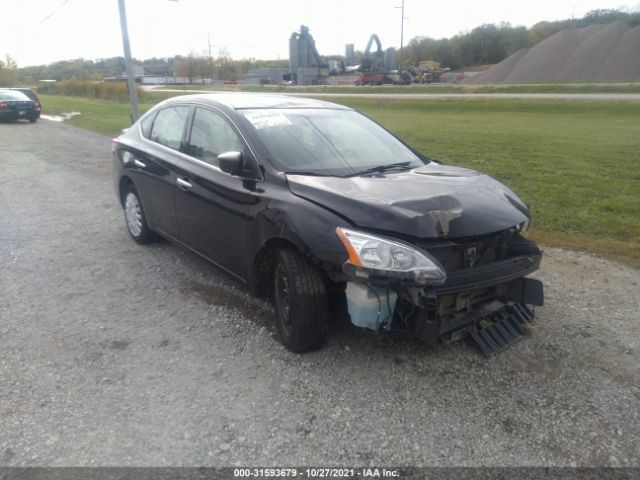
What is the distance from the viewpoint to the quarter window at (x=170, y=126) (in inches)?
183

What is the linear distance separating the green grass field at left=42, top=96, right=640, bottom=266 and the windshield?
2594mm

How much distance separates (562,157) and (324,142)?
8.16 m

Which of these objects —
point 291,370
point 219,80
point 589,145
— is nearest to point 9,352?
point 291,370

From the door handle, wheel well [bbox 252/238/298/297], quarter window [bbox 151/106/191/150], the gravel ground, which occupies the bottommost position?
the gravel ground

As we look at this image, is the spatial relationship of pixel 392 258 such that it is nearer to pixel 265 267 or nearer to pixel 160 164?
pixel 265 267

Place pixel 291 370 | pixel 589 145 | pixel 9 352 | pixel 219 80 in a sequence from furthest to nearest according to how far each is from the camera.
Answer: pixel 219 80 < pixel 589 145 < pixel 9 352 < pixel 291 370

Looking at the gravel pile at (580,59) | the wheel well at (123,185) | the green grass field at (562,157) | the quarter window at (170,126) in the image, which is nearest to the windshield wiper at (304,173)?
the quarter window at (170,126)

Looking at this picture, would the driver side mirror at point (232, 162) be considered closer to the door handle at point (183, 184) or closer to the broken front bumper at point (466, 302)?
the door handle at point (183, 184)

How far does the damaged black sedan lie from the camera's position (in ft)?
9.54

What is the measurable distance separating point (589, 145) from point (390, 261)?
36.1 ft

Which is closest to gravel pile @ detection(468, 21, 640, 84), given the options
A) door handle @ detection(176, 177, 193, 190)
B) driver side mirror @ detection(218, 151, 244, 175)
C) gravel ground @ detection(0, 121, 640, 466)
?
gravel ground @ detection(0, 121, 640, 466)

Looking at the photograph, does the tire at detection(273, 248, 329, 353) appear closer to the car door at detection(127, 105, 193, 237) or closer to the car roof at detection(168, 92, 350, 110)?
the car roof at detection(168, 92, 350, 110)

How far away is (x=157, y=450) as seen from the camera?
2.55 metres

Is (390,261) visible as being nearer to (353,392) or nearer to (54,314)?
(353,392)
